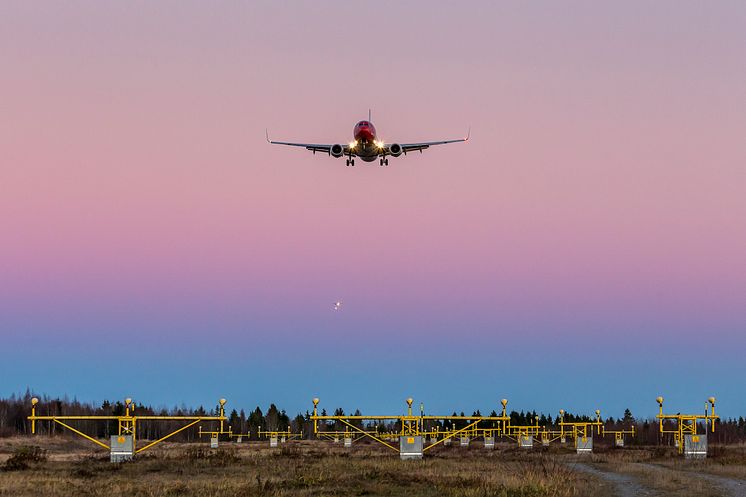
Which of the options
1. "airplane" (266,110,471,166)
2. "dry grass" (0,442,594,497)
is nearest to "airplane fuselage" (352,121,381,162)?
"airplane" (266,110,471,166)

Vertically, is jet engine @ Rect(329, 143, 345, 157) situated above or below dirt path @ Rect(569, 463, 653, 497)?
above

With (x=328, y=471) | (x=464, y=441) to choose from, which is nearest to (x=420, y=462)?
(x=328, y=471)

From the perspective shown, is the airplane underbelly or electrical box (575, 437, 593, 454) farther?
electrical box (575, 437, 593, 454)

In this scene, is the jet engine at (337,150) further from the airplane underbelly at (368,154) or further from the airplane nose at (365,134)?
the airplane nose at (365,134)

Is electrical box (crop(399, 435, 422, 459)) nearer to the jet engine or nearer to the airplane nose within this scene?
the airplane nose

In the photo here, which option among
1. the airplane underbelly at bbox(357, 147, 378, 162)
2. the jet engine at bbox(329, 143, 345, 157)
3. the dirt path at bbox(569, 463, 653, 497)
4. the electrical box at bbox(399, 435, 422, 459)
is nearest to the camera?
the dirt path at bbox(569, 463, 653, 497)

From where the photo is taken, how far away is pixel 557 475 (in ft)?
134

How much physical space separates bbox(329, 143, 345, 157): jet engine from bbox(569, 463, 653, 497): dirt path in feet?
95.7

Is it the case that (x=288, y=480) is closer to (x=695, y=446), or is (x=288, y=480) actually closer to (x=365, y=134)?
(x=365, y=134)

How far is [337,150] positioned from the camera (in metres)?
67.8

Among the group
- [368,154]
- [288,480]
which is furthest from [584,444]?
[288,480]

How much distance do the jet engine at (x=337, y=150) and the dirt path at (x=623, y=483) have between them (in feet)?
95.7

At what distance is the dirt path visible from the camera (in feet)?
115

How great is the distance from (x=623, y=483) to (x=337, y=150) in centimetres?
3528
